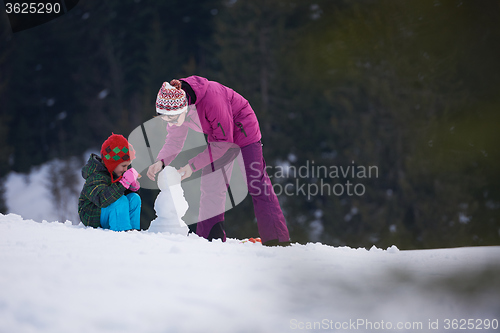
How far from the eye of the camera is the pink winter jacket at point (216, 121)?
335 cm

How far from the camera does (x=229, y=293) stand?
1857 mm

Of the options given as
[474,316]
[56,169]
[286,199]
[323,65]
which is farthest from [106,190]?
[56,169]

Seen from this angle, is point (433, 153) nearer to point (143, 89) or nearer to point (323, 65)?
point (323, 65)

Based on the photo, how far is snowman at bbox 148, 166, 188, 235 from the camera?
11.2ft

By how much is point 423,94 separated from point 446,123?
0.82 metres

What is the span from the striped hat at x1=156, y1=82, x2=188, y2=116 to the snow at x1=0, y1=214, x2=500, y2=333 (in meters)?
1.28

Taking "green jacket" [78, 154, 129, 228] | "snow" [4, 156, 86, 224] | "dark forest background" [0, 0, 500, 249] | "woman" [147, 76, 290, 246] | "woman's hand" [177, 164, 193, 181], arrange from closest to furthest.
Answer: "green jacket" [78, 154, 129, 228]
"woman" [147, 76, 290, 246]
"woman's hand" [177, 164, 193, 181]
"dark forest background" [0, 0, 500, 249]
"snow" [4, 156, 86, 224]

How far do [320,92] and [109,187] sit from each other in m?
9.69

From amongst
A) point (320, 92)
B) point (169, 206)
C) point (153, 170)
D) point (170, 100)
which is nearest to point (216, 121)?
point (170, 100)

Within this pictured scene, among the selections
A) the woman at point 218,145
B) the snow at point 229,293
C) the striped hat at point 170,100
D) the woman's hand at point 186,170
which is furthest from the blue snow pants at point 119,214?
the snow at point 229,293

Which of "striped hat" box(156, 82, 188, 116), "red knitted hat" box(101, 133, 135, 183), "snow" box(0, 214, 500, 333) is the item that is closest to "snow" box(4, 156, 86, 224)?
"red knitted hat" box(101, 133, 135, 183)

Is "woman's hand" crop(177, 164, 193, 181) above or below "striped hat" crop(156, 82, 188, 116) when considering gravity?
below

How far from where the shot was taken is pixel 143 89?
15.0 m

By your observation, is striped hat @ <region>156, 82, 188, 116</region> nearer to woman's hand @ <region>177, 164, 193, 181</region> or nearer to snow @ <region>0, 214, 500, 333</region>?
woman's hand @ <region>177, 164, 193, 181</region>
